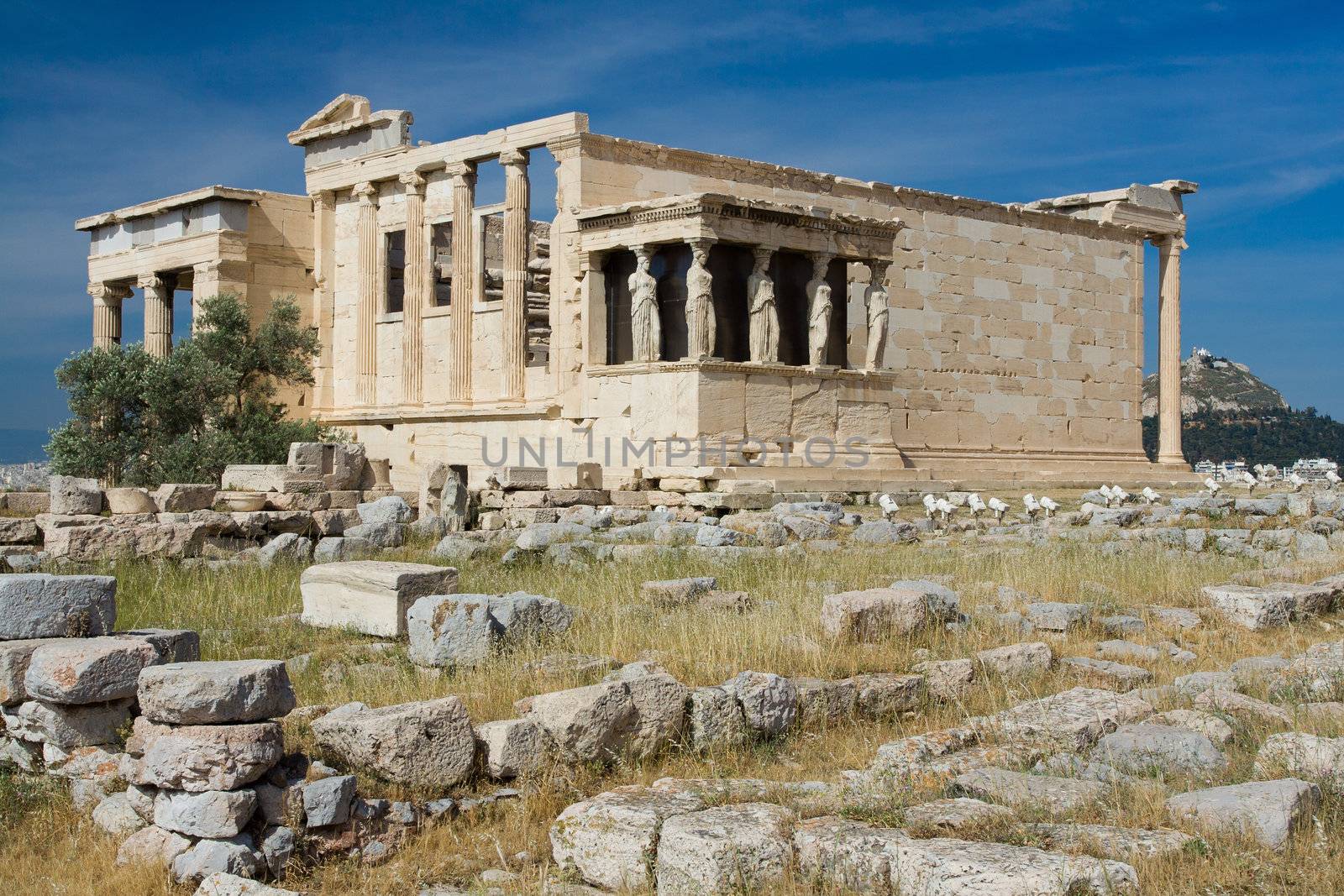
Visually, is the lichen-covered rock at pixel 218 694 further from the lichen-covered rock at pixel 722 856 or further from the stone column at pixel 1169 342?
the stone column at pixel 1169 342

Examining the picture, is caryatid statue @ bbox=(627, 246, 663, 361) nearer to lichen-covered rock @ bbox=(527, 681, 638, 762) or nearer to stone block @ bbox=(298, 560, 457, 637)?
stone block @ bbox=(298, 560, 457, 637)

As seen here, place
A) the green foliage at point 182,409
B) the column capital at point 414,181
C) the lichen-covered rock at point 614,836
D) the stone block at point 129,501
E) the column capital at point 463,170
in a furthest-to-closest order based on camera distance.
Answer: the column capital at point 414,181
the column capital at point 463,170
the green foliage at point 182,409
the stone block at point 129,501
the lichen-covered rock at point 614,836

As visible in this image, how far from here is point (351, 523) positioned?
14.7m

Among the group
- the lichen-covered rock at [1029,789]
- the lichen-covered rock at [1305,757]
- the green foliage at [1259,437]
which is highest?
the green foliage at [1259,437]

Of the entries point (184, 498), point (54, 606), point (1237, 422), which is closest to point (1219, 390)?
point (1237, 422)

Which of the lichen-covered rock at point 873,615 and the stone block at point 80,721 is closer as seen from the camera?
the stone block at point 80,721

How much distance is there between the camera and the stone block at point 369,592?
845cm

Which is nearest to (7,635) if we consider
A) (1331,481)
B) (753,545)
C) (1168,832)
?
(1168,832)

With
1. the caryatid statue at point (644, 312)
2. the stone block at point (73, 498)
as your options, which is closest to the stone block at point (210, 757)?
the stone block at point (73, 498)

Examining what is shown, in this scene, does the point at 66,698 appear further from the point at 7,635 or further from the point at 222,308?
the point at 222,308

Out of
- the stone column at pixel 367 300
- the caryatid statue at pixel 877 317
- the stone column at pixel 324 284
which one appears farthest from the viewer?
the stone column at pixel 324 284

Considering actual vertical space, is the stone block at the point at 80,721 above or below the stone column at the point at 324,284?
below

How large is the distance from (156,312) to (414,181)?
6.61m

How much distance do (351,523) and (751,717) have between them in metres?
9.47
